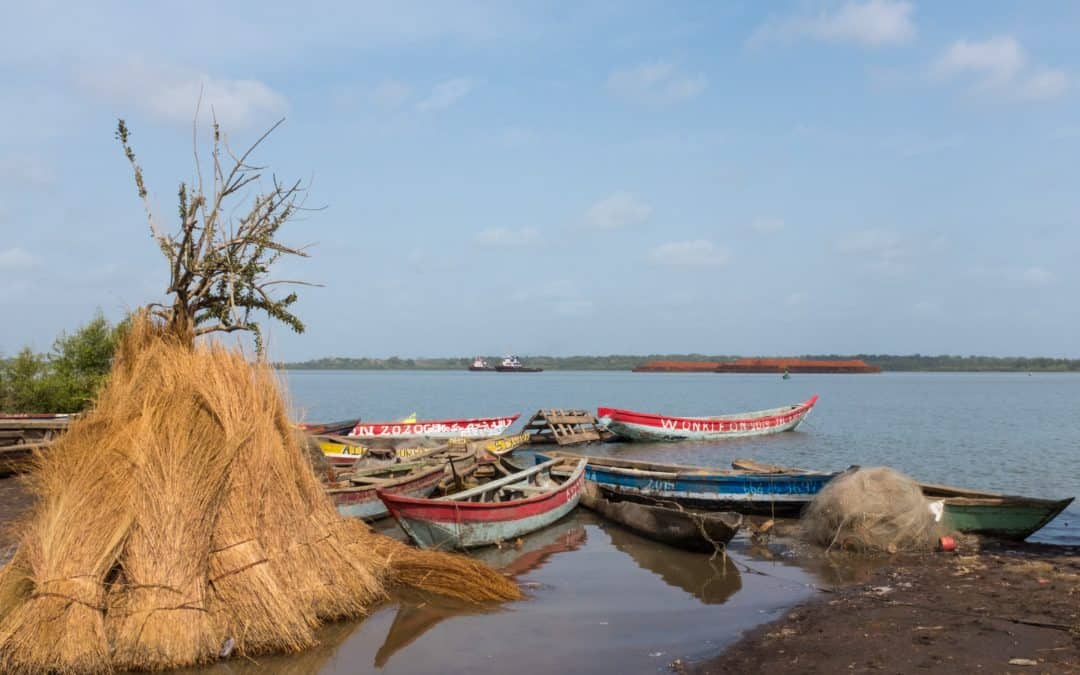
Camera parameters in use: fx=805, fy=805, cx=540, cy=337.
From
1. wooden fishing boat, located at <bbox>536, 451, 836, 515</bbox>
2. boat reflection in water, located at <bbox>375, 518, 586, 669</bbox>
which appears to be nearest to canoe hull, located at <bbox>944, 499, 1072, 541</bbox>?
wooden fishing boat, located at <bbox>536, 451, 836, 515</bbox>

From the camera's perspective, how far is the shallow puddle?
27.6 ft

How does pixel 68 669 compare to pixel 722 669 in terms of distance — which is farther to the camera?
pixel 722 669

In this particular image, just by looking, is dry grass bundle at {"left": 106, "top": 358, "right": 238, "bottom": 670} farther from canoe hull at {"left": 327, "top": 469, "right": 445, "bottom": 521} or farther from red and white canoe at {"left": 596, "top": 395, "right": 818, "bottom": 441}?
red and white canoe at {"left": 596, "top": 395, "right": 818, "bottom": 441}

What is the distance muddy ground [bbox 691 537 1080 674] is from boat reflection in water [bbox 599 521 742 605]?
136 cm

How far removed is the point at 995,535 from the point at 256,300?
41.9ft

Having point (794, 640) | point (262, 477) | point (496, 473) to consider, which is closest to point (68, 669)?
point (262, 477)

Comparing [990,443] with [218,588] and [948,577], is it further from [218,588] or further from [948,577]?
[218,588]

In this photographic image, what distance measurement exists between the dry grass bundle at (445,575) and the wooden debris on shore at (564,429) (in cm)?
2099

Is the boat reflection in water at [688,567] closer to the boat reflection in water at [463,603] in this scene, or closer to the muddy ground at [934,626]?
the boat reflection in water at [463,603]

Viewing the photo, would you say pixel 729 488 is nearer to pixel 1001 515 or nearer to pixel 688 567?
pixel 688 567

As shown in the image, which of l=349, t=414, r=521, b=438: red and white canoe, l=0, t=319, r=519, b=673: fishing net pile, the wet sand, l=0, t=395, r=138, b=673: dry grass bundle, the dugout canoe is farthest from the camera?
l=349, t=414, r=521, b=438: red and white canoe

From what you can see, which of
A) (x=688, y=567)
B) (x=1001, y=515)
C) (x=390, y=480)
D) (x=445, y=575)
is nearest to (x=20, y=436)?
(x=390, y=480)

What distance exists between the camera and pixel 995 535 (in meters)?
14.0

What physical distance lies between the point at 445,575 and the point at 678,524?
484 centimetres
